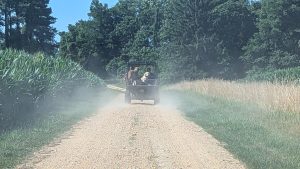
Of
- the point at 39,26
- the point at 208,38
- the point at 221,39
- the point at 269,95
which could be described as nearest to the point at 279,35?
the point at 208,38

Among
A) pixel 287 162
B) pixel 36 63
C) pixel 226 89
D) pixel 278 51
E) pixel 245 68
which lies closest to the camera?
pixel 287 162

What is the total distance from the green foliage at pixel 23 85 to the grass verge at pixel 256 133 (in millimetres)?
6290

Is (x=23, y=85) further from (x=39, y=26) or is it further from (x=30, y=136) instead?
(x=39, y=26)

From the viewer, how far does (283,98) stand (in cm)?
1911

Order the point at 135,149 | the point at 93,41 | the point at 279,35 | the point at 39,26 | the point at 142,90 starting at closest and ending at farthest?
the point at 135,149 → the point at 142,90 → the point at 279,35 → the point at 39,26 → the point at 93,41

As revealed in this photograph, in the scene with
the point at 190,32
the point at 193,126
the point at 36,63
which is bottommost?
the point at 193,126

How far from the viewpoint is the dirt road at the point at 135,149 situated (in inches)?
413

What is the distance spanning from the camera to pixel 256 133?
15.3 metres

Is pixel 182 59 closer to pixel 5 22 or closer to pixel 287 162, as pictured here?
pixel 5 22

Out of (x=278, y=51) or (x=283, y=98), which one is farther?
(x=278, y=51)

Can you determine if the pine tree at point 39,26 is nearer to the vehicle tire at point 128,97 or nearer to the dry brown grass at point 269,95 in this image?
the vehicle tire at point 128,97

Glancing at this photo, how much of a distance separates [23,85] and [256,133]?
866 cm

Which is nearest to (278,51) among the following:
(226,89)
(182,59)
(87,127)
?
(182,59)

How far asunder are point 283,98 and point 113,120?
6279 millimetres
